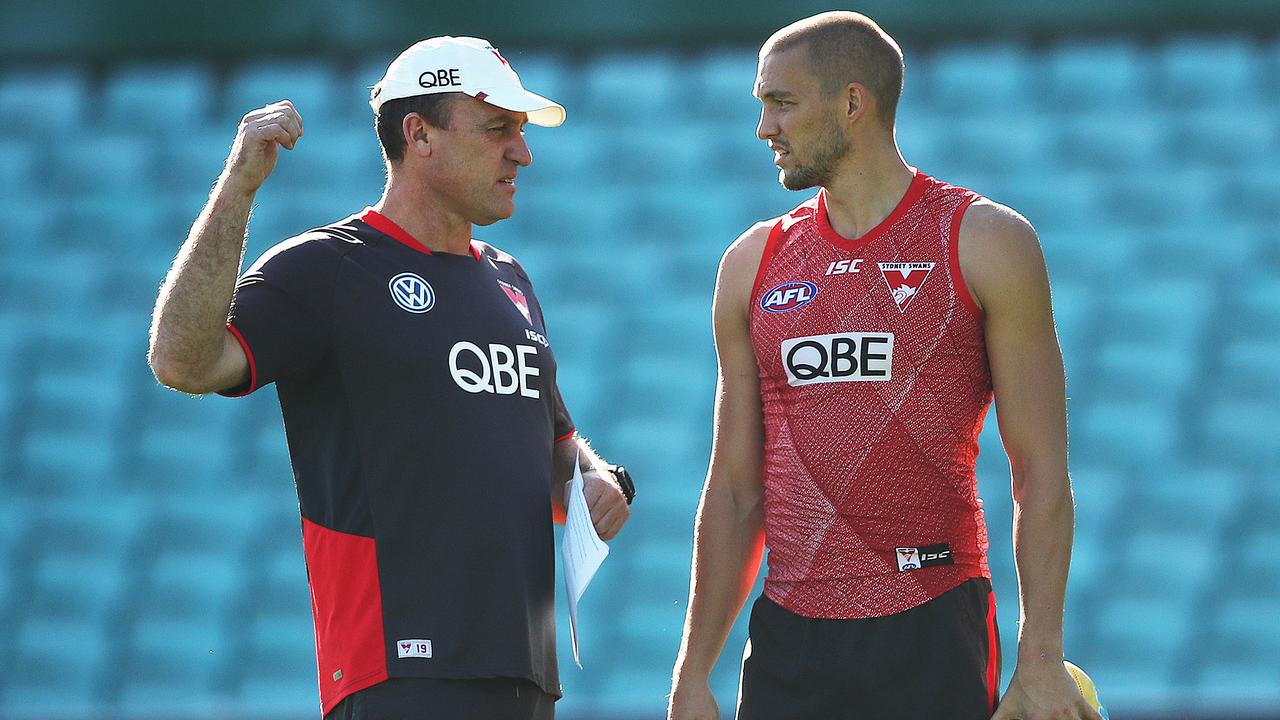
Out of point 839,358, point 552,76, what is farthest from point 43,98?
point 839,358

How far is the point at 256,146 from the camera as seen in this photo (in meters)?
2.66

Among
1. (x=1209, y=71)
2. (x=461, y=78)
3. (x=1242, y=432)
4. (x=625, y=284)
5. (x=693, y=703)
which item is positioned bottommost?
(x=693, y=703)

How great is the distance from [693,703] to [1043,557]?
682 millimetres

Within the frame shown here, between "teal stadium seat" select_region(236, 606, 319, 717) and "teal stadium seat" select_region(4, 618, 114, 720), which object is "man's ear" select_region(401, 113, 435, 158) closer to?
"teal stadium seat" select_region(236, 606, 319, 717)

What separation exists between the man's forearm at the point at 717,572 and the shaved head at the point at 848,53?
786mm

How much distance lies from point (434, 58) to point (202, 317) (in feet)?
2.66

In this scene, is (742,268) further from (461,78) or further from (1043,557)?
(1043,557)

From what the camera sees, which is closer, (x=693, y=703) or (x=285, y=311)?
(x=285, y=311)

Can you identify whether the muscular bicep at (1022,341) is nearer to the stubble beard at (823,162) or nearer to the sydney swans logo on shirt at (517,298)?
the stubble beard at (823,162)

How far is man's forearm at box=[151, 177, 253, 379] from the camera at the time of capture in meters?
2.60

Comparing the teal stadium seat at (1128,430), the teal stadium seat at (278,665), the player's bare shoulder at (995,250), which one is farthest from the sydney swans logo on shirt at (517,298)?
the teal stadium seat at (1128,430)

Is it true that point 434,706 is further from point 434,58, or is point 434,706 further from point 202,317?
point 434,58

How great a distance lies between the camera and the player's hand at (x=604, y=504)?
121 inches

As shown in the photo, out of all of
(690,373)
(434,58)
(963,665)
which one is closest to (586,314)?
(690,373)
